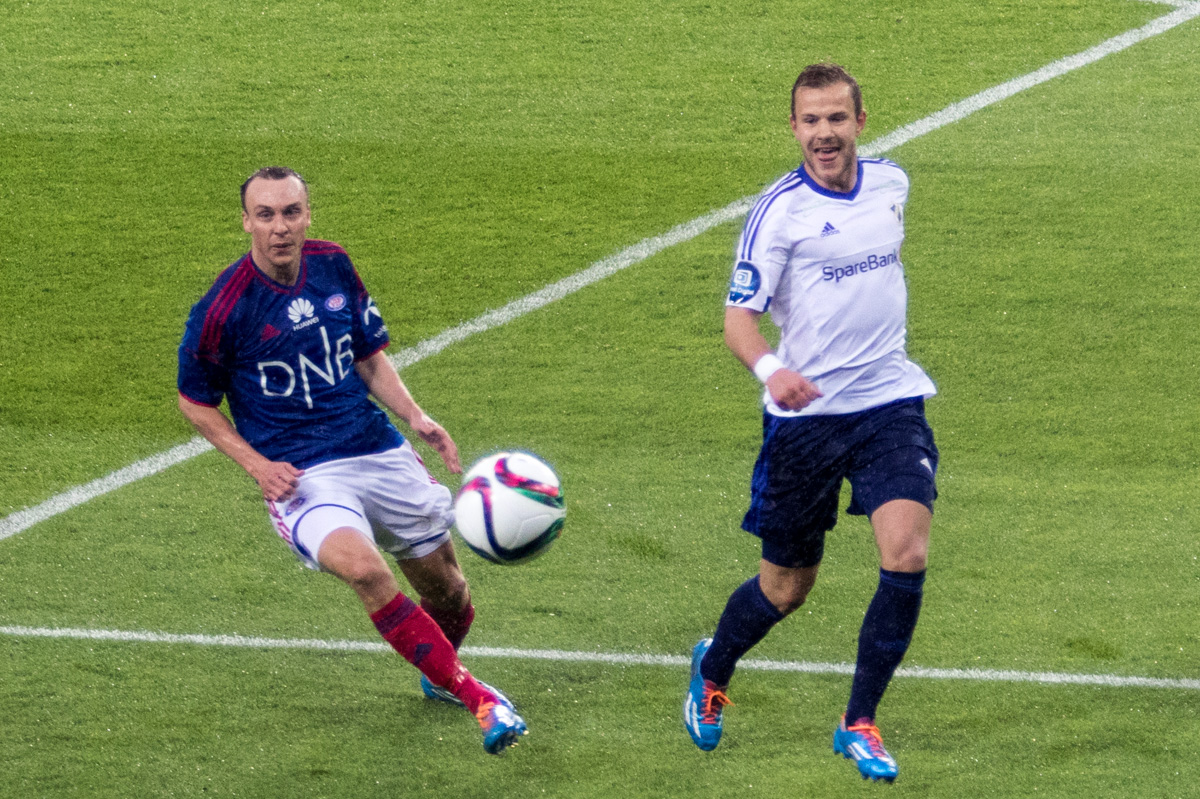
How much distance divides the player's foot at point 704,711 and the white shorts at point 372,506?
104cm

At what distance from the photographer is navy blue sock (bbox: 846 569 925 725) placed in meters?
4.64

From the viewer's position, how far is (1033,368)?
807 centimetres

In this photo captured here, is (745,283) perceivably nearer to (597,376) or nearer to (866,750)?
(866,750)

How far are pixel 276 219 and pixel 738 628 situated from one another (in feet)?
6.65

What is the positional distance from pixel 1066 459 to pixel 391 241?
4.15 metres

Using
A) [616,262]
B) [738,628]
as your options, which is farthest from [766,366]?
[616,262]

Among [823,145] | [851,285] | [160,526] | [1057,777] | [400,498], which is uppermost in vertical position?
[823,145]

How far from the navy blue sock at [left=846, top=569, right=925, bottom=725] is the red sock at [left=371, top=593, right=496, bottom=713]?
46.9 inches

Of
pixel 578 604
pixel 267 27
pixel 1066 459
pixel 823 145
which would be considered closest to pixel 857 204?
pixel 823 145

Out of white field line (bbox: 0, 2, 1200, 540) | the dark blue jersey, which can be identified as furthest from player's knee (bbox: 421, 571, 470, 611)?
white field line (bbox: 0, 2, 1200, 540)

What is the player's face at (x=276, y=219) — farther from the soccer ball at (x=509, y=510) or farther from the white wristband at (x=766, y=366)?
the white wristband at (x=766, y=366)

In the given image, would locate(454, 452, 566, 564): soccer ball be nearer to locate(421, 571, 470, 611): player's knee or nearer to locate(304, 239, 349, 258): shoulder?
locate(421, 571, 470, 611): player's knee

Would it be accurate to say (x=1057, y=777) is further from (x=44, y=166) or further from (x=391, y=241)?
(x=44, y=166)

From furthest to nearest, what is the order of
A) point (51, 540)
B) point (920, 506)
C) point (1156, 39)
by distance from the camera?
point (1156, 39) < point (51, 540) < point (920, 506)
